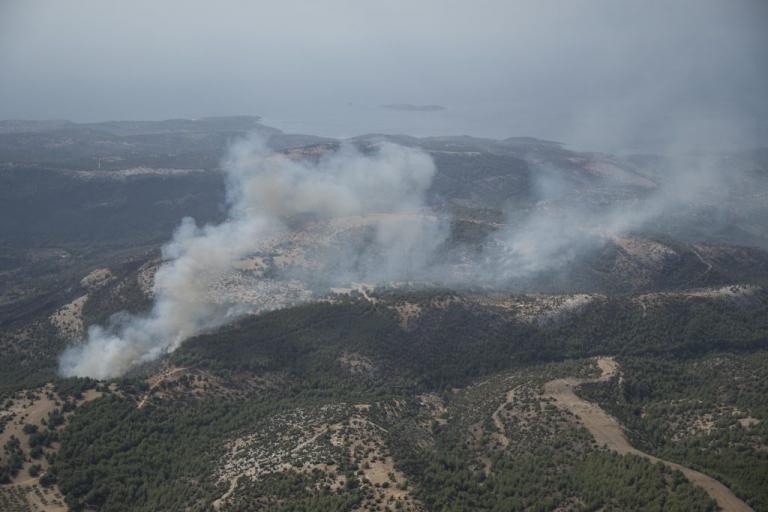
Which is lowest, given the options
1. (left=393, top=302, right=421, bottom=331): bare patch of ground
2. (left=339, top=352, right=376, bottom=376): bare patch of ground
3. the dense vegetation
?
(left=339, top=352, right=376, bottom=376): bare patch of ground

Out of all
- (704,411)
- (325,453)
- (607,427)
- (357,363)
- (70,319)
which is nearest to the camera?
(325,453)

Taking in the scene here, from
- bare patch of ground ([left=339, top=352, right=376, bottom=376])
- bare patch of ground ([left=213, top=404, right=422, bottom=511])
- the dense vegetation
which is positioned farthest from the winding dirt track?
bare patch of ground ([left=339, top=352, right=376, bottom=376])

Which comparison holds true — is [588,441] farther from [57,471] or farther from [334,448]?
[57,471]

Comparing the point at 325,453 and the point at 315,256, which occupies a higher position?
the point at 315,256

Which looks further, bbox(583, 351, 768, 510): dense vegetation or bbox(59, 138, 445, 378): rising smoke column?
bbox(59, 138, 445, 378): rising smoke column

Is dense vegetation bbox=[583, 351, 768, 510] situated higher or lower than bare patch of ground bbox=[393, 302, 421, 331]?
lower

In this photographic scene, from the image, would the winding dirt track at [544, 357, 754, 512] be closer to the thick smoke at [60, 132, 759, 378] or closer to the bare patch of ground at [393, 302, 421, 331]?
the bare patch of ground at [393, 302, 421, 331]

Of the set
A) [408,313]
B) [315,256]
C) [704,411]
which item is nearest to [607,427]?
[704,411]

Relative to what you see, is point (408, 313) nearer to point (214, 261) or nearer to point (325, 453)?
A: point (325, 453)

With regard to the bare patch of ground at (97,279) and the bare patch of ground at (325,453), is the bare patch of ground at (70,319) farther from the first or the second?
the bare patch of ground at (325,453)
